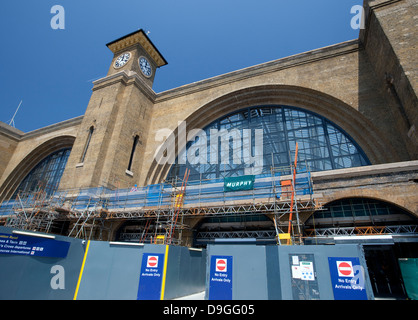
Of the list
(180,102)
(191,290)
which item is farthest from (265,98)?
(191,290)

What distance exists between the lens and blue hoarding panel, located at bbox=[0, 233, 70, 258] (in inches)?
269

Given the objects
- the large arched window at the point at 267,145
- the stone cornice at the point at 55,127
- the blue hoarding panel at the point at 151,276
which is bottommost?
the blue hoarding panel at the point at 151,276

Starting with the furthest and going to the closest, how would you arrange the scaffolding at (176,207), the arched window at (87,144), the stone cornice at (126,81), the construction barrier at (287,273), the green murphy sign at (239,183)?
the stone cornice at (126,81)
the arched window at (87,144)
the green murphy sign at (239,183)
the scaffolding at (176,207)
the construction barrier at (287,273)

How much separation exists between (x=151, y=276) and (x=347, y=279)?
6.94 meters

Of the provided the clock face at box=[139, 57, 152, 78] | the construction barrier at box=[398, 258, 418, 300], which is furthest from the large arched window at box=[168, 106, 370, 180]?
the clock face at box=[139, 57, 152, 78]

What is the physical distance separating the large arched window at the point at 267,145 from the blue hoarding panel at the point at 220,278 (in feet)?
32.1

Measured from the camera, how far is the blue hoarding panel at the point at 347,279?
674 centimetres

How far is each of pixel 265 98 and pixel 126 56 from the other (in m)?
16.8

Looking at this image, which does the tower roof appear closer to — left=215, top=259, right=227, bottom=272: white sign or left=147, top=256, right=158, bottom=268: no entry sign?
left=147, top=256, right=158, bottom=268: no entry sign

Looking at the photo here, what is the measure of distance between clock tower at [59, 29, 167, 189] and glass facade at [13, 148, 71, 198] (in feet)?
29.3

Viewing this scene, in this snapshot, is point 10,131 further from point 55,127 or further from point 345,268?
point 345,268

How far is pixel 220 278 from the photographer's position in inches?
333

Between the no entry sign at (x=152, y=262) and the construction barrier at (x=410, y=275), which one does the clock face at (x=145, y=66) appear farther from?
the construction barrier at (x=410, y=275)

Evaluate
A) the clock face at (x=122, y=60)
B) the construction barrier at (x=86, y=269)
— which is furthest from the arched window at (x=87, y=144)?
the construction barrier at (x=86, y=269)
